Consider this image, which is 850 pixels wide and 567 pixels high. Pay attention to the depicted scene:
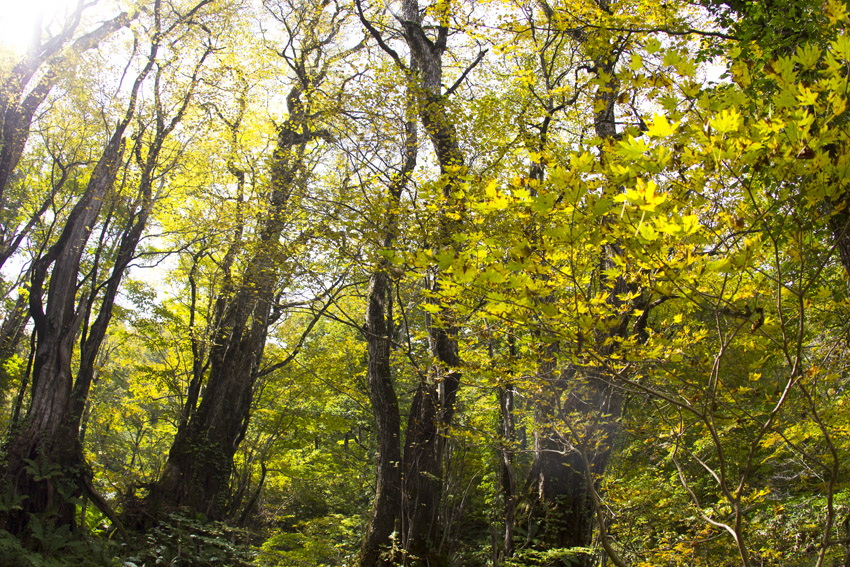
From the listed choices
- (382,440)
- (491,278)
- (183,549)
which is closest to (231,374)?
(183,549)

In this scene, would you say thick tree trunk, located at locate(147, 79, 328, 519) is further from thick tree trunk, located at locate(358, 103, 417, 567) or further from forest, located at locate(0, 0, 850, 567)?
thick tree trunk, located at locate(358, 103, 417, 567)

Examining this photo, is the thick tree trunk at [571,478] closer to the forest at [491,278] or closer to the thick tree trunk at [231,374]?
the forest at [491,278]

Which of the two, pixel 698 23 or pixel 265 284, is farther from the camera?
pixel 265 284

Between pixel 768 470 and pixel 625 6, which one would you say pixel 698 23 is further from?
pixel 768 470

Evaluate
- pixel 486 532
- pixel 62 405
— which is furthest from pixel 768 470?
pixel 62 405

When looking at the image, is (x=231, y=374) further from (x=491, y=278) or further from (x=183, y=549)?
(x=491, y=278)

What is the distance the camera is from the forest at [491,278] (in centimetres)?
167

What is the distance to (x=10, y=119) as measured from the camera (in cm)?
679

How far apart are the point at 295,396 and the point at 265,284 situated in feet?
14.2

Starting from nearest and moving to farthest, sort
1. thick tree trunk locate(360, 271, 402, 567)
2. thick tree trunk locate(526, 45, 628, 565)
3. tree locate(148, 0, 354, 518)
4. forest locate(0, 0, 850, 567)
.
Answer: forest locate(0, 0, 850, 567) < thick tree trunk locate(526, 45, 628, 565) < thick tree trunk locate(360, 271, 402, 567) < tree locate(148, 0, 354, 518)

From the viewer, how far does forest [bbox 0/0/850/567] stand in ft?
5.48

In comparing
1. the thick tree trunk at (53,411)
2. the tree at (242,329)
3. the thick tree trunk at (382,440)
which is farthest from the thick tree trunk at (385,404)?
the thick tree trunk at (53,411)

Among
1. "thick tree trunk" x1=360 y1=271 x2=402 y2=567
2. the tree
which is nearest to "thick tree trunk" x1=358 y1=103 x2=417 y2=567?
"thick tree trunk" x1=360 y1=271 x2=402 y2=567

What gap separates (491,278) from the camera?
158cm
